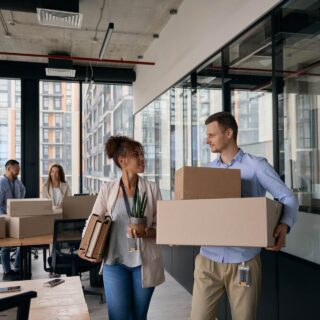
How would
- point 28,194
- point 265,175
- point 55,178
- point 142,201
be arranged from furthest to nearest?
point 28,194
point 55,178
point 142,201
point 265,175

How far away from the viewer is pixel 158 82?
5.66 metres

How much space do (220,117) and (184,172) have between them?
409 millimetres

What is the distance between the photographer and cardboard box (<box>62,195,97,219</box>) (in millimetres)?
3777

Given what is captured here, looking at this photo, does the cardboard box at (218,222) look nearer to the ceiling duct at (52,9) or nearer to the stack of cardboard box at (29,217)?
the stack of cardboard box at (29,217)

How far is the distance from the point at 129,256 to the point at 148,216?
0.24 metres

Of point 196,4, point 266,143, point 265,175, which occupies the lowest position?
point 265,175

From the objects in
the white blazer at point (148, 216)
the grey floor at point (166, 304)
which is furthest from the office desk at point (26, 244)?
the white blazer at point (148, 216)

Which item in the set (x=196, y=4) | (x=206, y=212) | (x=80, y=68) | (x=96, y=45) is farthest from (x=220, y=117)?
(x=80, y=68)

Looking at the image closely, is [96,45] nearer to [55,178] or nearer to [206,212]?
[55,178]

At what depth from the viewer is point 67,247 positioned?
136 inches

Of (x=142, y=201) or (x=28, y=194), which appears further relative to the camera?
(x=28, y=194)

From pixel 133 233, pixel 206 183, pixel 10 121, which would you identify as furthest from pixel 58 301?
A: pixel 10 121

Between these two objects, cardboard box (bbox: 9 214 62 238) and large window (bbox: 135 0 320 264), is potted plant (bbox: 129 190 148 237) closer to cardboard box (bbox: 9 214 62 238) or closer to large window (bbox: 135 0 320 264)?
large window (bbox: 135 0 320 264)

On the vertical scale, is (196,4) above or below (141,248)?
above
